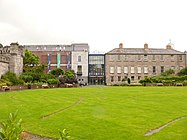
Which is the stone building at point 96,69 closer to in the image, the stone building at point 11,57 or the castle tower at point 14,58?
the stone building at point 11,57

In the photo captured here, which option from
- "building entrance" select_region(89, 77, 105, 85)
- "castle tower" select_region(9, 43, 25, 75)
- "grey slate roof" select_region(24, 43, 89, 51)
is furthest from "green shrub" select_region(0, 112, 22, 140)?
"grey slate roof" select_region(24, 43, 89, 51)

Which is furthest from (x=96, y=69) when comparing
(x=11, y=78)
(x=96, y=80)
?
(x=11, y=78)

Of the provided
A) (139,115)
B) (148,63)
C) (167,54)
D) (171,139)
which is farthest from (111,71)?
(171,139)

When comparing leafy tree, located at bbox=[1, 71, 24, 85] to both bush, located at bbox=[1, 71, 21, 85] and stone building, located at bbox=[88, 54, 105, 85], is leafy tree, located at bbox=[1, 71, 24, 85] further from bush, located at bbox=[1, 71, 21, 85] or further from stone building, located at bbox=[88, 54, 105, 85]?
stone building, located at bbox=[88, 54, 105, 85]

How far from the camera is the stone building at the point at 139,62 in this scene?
71375 millimetres

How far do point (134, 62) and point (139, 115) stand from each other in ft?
194

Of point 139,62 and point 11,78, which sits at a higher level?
point 139,62

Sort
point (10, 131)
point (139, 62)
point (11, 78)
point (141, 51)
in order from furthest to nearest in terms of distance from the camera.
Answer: point (141, 51) < point (139, 62) < point (11, 78) < point (10, 131)

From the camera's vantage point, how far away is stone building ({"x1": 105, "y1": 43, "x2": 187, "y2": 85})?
71375 mm

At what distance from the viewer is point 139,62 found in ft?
235

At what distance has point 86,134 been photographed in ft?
31.4

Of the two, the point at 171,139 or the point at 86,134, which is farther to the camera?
the point at 86,134

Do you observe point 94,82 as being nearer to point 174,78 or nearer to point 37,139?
point 174,78

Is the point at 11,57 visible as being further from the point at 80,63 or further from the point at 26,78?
the point at 80,63
